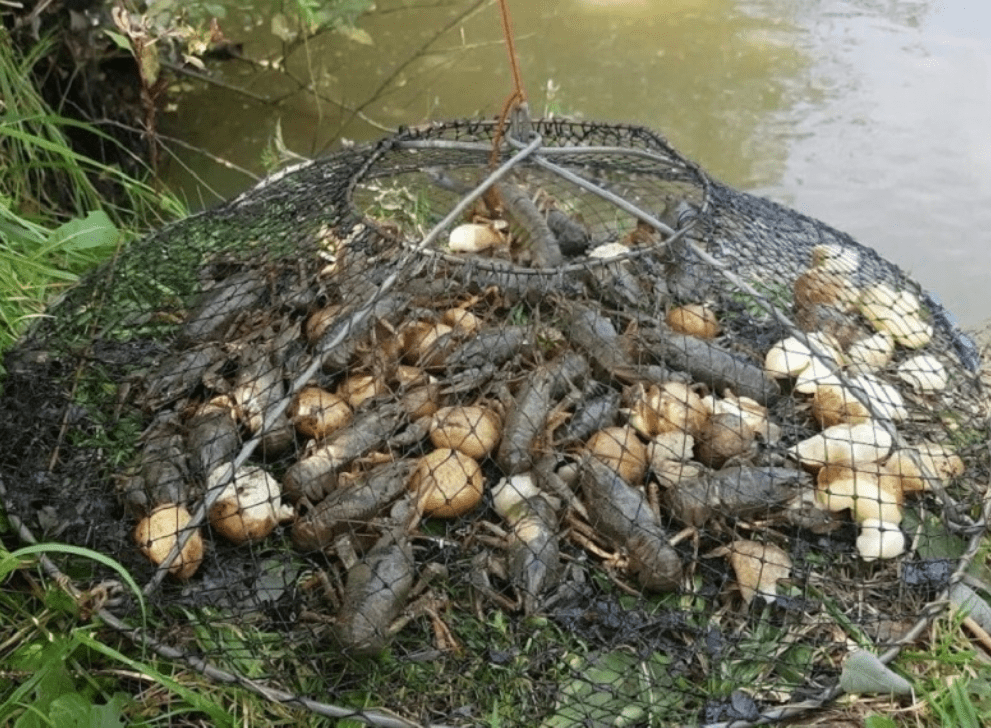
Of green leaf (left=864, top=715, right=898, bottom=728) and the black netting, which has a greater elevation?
the black netting

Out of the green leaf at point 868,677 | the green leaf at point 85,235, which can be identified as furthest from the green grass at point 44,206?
the green leaf at point 868,677

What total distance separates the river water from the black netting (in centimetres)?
239

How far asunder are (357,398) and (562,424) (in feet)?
1.69

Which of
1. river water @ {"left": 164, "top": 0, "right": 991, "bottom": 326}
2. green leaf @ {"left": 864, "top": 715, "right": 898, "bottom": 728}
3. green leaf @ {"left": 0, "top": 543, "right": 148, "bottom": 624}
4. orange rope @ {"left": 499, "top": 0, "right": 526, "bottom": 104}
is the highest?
orange rope @ {"left": 499, "top": 0, "right": 526, "bottom": 104}

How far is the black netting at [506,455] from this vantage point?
7.49 feet

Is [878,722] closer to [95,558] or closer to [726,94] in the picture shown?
[95,558]

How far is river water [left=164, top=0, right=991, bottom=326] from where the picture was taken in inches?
217

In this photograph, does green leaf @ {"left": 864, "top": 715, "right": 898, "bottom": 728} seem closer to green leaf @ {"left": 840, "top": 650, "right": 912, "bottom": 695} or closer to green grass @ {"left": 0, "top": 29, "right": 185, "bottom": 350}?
green leaf @ {"left": 840, "top": 650, "right": 912, "bottom": 695}

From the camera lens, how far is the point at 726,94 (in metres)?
6.31

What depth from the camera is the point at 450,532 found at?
2.52 m

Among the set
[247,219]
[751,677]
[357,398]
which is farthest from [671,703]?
[247,219]

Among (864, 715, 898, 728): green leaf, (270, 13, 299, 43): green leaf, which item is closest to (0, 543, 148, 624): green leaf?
(864, 715, 898, 728): green leaf

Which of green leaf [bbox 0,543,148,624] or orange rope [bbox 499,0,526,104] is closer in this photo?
green leaf [bbox 0,543,148,624]

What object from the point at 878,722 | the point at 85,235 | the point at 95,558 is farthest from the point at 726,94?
the point at 95,558
